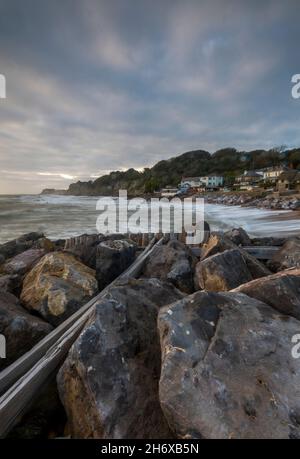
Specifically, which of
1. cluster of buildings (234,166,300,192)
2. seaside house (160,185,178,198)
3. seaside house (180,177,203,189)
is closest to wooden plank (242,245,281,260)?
cluster of buildings (234,166,300,192)

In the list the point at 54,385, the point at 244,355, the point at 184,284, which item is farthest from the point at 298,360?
the point at 184,284

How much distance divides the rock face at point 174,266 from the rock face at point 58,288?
1448 millimetres

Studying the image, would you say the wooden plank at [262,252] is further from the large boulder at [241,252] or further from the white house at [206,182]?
the white house at [206,182]

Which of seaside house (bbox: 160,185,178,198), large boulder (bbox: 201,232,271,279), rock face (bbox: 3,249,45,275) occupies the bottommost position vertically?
rock face (bbox: 3,249,45,275)

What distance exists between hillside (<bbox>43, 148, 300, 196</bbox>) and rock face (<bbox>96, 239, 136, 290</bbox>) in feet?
310

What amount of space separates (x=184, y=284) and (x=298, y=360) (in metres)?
2.95

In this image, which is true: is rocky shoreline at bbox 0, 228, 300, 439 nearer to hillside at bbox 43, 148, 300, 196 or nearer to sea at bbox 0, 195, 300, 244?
sea at bbox 0, 195, 300, 244

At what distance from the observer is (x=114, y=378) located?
1992 millimetres

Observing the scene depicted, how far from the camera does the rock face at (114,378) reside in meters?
1.82

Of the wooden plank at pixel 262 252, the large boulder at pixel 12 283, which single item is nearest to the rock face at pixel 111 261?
the large boulder at pixel 12 283

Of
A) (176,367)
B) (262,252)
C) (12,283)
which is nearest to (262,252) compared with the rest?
(262,252)

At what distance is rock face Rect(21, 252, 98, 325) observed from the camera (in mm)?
3543

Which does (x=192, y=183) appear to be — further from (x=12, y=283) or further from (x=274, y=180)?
(x=12, y=283)
